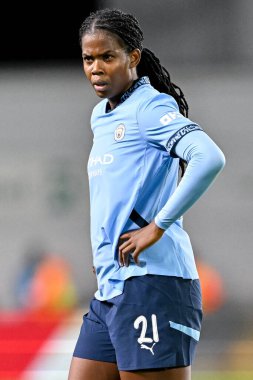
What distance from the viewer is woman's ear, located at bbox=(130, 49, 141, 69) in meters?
3.20

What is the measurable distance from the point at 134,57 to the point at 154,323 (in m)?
0.80

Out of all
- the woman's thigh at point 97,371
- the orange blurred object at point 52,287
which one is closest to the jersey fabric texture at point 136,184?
the woman's thigh at point 97,371

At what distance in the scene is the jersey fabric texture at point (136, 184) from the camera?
3035 millimetres

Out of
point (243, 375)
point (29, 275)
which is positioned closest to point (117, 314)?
point (243, 375)

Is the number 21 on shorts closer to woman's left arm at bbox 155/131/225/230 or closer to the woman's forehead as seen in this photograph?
woman's left arm at bbox 155/131/225/230

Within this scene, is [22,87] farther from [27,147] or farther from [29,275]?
[29,275]

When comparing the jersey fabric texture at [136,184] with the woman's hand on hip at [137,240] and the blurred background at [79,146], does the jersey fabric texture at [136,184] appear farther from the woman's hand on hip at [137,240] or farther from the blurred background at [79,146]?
the blurred background at [79,146]

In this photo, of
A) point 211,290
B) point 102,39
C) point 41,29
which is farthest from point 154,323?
point 41,29

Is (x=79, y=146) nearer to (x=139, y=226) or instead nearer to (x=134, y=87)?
(x=134, y=87)

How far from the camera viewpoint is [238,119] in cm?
955

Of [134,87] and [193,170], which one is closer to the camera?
[193,170]

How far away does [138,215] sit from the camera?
3.06 meters

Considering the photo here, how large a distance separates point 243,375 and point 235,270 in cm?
277

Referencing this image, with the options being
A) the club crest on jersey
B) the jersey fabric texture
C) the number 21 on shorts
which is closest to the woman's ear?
the jersey fabric texture
